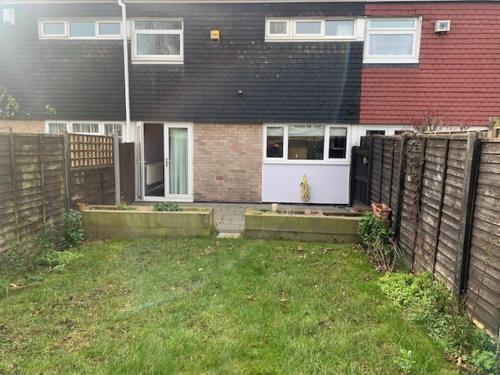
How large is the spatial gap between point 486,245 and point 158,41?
9.09 m

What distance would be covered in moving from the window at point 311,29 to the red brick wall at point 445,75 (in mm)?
610

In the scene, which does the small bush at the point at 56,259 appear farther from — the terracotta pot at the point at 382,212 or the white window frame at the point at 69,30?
the white window frame at the point at 69,30

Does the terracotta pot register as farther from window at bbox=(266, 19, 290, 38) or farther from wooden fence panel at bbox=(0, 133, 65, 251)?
window at bbox=(266, 19, 290, 38)

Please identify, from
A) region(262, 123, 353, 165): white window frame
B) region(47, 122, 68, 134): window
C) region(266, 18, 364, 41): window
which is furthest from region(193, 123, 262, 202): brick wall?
region(47, 122, 68, 134): window

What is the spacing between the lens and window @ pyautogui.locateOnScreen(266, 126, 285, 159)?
9852 millimetres

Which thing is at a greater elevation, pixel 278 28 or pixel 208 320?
pixel 278 28

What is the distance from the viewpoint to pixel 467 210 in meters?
3.38

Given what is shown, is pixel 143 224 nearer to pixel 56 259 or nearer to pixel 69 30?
pixel 56 259

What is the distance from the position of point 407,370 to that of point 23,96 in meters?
10.8

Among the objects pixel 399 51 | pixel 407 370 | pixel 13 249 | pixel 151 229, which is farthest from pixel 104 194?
pixel 399 51

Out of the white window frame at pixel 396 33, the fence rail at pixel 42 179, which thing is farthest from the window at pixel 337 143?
the fence rail at pixel 42 179

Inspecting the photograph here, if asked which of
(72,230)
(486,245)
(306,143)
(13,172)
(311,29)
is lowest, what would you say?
(72,230)

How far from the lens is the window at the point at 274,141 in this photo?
985 cm

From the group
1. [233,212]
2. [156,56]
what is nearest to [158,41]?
[156,56]
